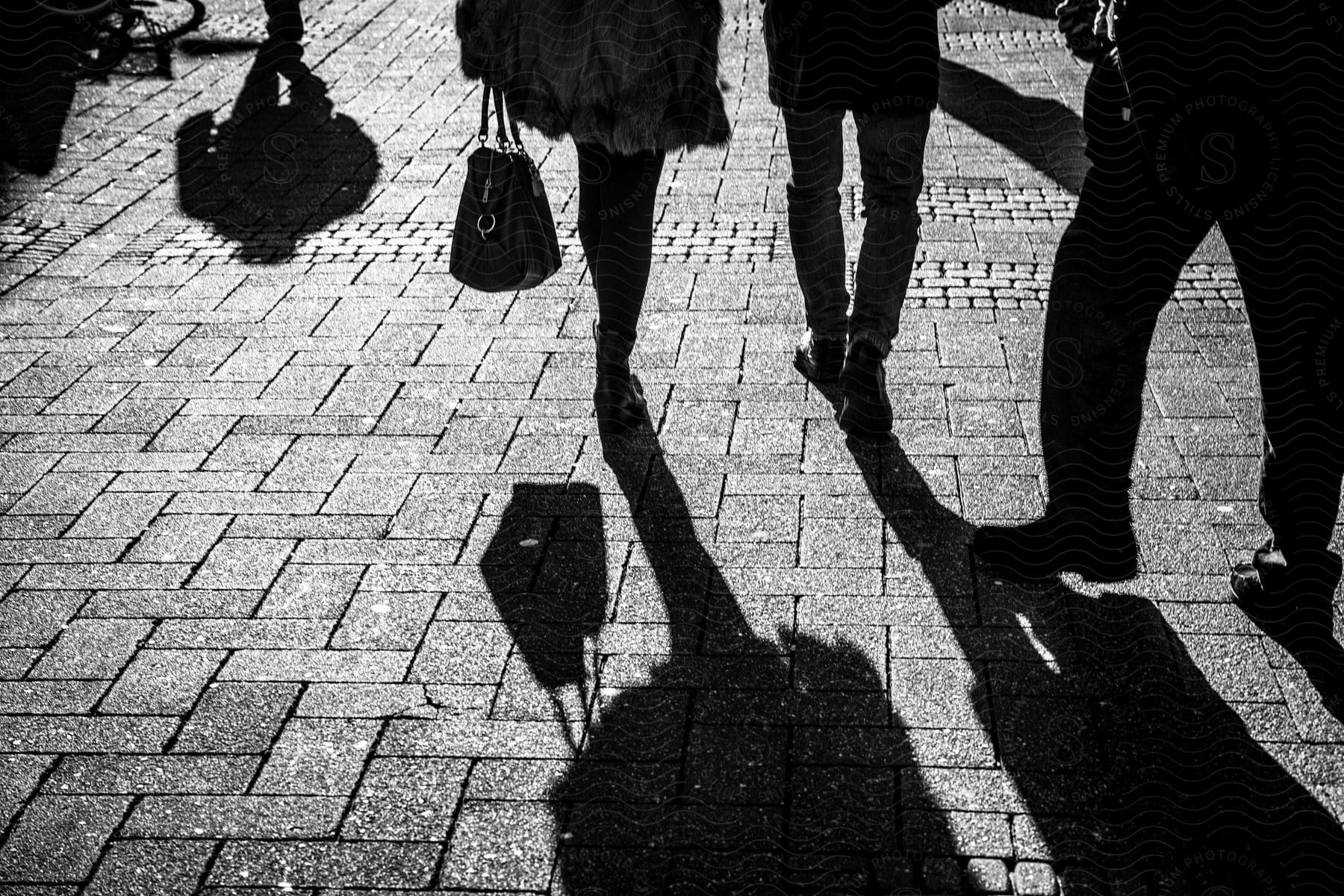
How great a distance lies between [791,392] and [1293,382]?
1.63m

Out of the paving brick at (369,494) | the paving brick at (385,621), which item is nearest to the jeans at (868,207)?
the paving brick at (369,494)

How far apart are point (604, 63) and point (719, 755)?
1906mm

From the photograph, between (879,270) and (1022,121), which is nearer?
(879,270)

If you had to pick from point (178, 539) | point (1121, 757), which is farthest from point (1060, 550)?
point (178, 539)

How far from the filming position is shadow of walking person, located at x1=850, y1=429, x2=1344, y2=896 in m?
2.42

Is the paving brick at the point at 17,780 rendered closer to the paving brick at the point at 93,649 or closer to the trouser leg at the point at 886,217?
the paving brick at the point at 93,649

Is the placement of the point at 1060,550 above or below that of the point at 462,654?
above

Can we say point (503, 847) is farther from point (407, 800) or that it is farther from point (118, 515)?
point (118, 515)

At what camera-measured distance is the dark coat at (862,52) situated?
3604 mm

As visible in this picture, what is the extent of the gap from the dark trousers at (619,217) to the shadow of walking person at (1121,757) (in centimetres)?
121

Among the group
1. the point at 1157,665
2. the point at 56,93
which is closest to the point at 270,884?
the point at 1157,665

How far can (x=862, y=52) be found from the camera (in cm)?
363

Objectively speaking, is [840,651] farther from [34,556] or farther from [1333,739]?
[34,556]

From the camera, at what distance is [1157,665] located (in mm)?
2947
